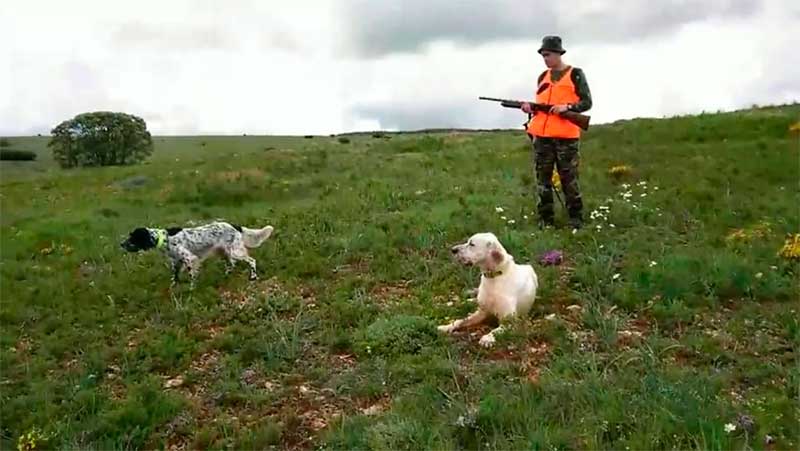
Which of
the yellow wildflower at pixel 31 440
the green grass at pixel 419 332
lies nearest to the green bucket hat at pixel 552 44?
the green grass at pixel 419 332

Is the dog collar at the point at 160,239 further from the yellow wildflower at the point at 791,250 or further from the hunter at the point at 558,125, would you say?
the yellow wildflower at the point at 791,250

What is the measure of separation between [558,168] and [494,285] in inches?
160

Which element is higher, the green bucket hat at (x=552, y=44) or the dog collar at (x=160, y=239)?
the green bucket hat at (x=552, y=44)

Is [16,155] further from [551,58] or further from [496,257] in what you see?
[496,257]

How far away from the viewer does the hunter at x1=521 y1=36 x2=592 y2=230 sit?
11047 millimetres

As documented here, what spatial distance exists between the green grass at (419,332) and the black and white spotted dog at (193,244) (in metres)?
0.28

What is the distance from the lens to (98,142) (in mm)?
47750

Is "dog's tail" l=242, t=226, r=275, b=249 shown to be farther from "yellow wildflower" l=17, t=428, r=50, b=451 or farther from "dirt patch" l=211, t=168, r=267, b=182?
"dirt patch" l=211, t=168, r=267, b=182

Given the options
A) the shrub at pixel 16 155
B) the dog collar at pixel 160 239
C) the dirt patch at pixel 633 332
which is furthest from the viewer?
the shrub at pixel 16 155

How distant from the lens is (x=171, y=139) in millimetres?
69375

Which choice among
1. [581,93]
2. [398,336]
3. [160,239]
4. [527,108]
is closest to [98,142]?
[160,239]

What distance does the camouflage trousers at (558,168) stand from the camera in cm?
1141

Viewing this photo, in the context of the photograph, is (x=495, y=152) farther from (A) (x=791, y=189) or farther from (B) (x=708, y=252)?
(B) (x=708, y=252)

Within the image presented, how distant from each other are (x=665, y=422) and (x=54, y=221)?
48.4 feet
